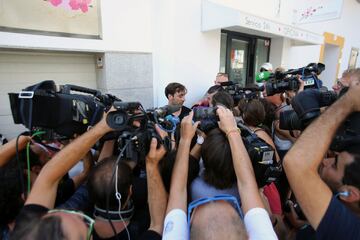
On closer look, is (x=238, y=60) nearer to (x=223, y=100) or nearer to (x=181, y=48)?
(x=181, y=48)

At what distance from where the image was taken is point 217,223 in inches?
30.2

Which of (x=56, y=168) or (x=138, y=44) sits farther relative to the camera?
(x=138, y=44)

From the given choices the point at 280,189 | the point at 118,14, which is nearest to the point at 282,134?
the point at 280,189

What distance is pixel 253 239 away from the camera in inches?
28.9

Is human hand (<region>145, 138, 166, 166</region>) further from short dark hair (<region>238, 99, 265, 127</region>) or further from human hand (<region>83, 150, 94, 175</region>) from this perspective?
short dark hair (<region>238, 99, 265, 127</region>)

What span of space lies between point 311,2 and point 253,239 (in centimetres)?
570

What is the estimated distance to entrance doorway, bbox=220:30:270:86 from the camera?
456 cm

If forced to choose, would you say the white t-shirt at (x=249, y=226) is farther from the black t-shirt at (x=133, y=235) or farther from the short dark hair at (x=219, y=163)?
the short dark hair at (x=219, y=163)

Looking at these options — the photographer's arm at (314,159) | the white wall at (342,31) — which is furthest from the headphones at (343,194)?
the white wall at (342,31)

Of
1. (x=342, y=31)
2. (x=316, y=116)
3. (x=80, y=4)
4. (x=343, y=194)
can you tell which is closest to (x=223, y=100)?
(x=316, y=116)

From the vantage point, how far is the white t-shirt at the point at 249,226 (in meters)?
0.74

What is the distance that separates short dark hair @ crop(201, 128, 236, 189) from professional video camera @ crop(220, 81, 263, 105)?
1.34 metres

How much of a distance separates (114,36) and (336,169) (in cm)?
289

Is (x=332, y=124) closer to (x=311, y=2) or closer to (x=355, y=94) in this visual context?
(x=355, y=94)
